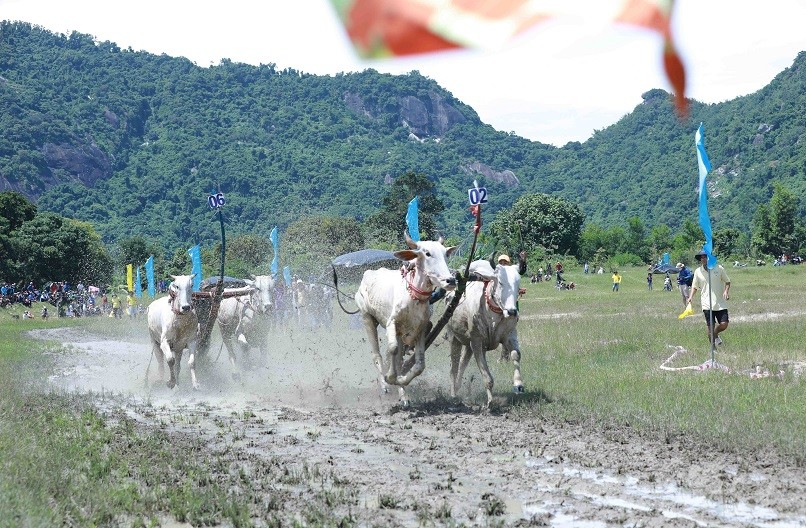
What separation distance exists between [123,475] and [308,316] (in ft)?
69.3

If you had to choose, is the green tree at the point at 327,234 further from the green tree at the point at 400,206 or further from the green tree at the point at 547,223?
the green tree at the point at 547,223

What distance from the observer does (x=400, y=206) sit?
2714 inches

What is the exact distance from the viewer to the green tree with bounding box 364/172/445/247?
66.8 m

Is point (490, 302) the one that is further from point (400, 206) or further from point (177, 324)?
point (400, 206)

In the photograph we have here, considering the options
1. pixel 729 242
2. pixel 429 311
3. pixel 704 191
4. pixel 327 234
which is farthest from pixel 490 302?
pixel 729 242

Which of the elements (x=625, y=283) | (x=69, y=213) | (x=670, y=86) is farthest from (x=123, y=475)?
(x=69, y=213)

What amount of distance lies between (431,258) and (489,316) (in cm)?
175

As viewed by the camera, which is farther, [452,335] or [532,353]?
[532,353]

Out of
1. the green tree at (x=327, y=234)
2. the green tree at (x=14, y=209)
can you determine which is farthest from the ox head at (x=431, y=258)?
the green tree at (x=14, y=209)

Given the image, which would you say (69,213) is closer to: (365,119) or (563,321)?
(563,321)

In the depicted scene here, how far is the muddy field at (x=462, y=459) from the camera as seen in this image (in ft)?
24.7

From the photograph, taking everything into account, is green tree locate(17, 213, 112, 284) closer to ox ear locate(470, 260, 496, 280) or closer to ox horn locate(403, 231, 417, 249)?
ox ear locate(470, 260, 496, 280)

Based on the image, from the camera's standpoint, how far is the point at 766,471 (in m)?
8.48

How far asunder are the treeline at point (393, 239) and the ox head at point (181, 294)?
3600 cm
